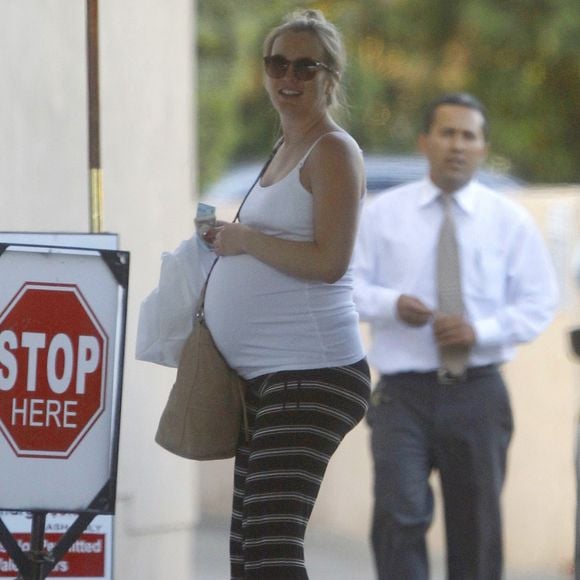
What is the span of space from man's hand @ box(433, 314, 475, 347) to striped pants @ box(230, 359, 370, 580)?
67.0 inches

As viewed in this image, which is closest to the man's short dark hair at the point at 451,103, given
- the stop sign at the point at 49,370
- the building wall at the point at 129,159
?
the building wall at the point at 129,159

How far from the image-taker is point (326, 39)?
4.09 meters

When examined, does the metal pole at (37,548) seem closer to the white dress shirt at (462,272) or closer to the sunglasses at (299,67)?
the sunglasses at (299,67)

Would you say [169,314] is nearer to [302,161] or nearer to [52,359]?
[52,359]

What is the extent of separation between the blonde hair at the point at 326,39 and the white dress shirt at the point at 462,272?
160cm

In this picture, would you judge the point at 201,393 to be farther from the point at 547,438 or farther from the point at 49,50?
the point at 547,438

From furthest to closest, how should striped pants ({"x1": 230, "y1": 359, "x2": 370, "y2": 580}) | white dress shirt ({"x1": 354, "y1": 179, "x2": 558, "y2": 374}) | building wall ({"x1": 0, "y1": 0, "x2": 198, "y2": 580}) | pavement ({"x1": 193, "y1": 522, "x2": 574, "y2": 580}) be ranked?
pavement ({"x1": 193, "y1": 522, "x2": 574, "y2": 580})
white dress shirt ({"x1": 354, "y1": 179, "x2": 558, "y2": 374})
building wall ({"x1": 0, "y1": 0, "x2": 198, "y2": 580})
striped pants ({"x1": 230, "y1": 359, "x2": 370, "y2": 580})

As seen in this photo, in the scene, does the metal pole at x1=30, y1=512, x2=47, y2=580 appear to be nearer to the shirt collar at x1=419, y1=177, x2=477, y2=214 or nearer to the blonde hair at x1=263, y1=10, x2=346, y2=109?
the blonde hair at x1=263, y1=10, x2=346, y2=109

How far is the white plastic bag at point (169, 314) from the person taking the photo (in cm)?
408

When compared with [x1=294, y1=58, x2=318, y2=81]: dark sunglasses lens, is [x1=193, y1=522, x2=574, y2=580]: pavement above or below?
below

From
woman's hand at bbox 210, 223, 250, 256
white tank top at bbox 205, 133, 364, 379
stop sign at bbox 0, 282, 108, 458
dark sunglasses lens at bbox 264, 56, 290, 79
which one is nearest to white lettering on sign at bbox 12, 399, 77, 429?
stop sign at bbox 0, 282, 108, 458

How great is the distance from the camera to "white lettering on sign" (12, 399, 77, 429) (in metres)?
3.86

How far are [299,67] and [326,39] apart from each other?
12 centimetres

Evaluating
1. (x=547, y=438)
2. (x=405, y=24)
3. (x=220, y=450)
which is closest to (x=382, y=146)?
(x=405, y=24)
